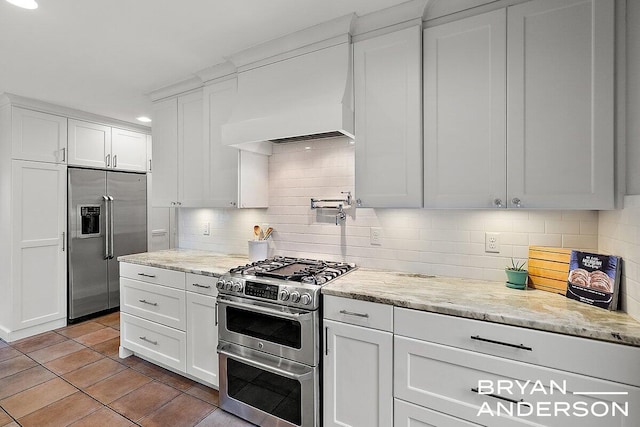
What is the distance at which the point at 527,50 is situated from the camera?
1640mm

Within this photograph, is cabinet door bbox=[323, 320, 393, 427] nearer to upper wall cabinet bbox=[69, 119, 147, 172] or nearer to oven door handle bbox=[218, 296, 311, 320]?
oven door handle bbox=[218, 296, 311, 320]

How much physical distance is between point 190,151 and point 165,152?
0.37m

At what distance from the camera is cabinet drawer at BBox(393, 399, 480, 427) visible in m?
1.50

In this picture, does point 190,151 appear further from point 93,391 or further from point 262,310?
point 93,391

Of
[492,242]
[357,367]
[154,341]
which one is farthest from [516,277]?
[154,341]

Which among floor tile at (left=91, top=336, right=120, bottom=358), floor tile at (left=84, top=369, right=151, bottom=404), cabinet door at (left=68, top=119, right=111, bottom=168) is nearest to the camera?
floor tile at (left=84, top=369, right=151, bottom=404)

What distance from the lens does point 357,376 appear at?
5.70 ft

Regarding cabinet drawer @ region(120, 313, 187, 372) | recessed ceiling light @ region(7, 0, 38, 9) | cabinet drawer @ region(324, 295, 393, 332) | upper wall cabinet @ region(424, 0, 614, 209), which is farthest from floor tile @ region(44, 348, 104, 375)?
upper wall cabinet @ region(424, 0, 614, 209)

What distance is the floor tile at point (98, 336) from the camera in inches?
131

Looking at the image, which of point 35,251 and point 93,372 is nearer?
point 93,372

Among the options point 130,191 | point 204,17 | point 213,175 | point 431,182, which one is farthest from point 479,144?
point 130,191

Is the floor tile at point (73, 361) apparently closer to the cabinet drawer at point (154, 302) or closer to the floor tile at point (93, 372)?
the floor tile at point (93, 372)

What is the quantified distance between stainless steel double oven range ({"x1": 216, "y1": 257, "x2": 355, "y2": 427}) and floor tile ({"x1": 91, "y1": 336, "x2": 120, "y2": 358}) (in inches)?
62.1

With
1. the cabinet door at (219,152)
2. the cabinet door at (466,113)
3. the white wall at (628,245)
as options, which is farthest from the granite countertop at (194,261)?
the white wall at (628,245)
